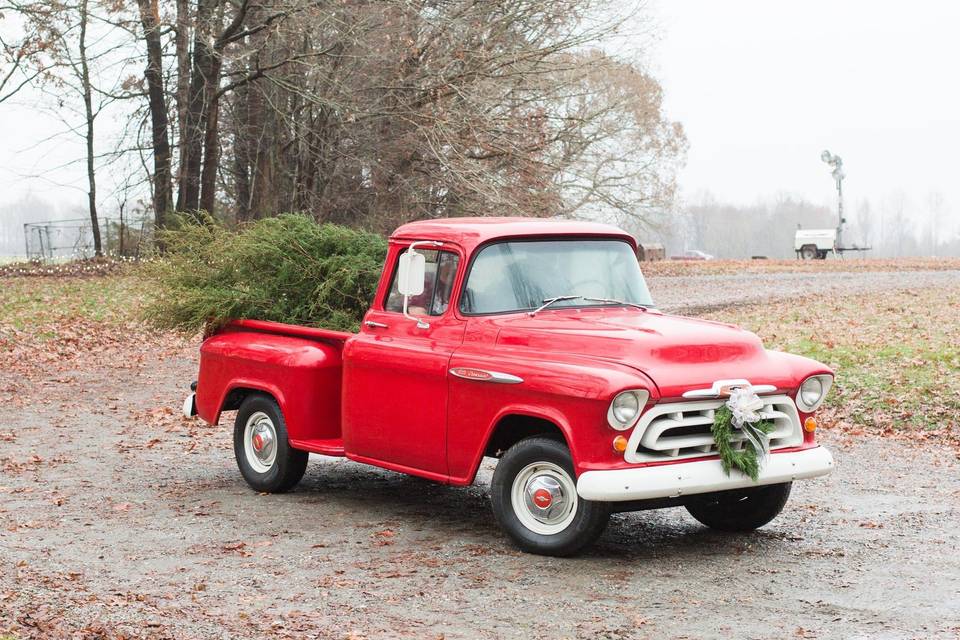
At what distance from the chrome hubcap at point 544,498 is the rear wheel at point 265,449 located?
232 centimetres

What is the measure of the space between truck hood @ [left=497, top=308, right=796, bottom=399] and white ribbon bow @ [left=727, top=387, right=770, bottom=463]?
143mm

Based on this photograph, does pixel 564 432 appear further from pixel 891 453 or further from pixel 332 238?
pixel 891 453

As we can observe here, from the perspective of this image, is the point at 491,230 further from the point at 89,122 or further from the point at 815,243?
the point at 815,243

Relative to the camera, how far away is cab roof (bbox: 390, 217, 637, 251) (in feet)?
24.1

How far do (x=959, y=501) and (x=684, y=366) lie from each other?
10.4ft

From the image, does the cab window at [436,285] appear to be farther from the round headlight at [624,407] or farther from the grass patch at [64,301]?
the grass patch at [64,301]

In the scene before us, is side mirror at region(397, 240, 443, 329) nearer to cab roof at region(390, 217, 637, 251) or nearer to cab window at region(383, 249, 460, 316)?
cab window at region(383, 249, 460, 316)

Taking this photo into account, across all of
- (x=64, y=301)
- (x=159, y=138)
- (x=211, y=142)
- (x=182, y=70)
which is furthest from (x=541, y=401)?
(x=159, y=138)

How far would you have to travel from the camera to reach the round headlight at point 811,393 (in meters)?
6.98

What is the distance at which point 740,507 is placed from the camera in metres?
7.38

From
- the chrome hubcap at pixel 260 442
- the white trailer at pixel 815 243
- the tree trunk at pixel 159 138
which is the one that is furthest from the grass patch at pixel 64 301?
the white trailer at pixel 815 243

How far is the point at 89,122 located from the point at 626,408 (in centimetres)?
2940

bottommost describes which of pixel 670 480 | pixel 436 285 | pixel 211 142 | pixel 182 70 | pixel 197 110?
pixel 670 480

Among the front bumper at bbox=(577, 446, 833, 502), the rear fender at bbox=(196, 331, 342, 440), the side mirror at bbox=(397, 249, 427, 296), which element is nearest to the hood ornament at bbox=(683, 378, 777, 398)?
the front bumper at bbox=(577, 446, 833, 502)
